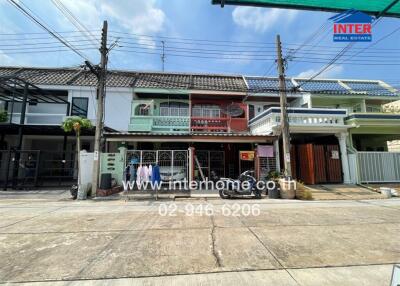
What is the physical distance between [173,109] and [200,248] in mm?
13305

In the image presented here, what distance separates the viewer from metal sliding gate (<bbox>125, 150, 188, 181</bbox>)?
12133 millimetres

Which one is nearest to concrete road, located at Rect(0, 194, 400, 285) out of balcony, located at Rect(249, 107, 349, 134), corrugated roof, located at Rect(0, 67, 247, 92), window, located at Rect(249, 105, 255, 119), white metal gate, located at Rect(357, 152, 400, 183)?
balcony, located at Rect(249, 107, 349, 134)

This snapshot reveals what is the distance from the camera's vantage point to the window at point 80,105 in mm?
15758

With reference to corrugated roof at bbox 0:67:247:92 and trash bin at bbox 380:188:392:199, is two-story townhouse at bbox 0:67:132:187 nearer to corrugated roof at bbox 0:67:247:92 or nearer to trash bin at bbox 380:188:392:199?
corrugated roof at bbox 0:67:247:92

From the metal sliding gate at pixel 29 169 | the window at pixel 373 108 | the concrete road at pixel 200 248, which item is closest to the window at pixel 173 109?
the metal sliding gate at pixel 29 169

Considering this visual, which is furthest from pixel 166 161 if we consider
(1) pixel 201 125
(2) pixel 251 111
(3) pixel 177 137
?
(2) pixel 251 111

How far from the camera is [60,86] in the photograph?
15.7 metres

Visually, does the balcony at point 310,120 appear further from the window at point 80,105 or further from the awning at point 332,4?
the window at point 80,105

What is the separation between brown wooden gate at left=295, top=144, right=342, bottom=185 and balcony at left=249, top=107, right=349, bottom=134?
112 centimetres

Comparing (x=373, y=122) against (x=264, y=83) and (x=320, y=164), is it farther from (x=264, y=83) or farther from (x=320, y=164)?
(x=264, y=83)

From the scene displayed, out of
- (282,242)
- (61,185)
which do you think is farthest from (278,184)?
(61,185)

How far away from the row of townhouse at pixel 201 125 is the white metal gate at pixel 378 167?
6 centimetres

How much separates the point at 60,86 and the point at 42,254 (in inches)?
586

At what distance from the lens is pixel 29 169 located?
13047mm
